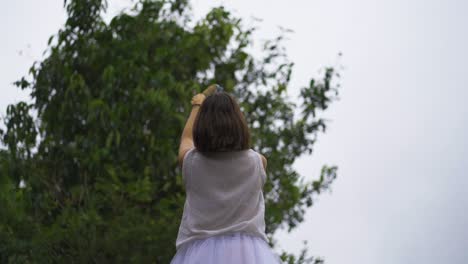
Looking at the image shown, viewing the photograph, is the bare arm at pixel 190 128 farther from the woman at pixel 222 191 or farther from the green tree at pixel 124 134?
the green tree at pixel 124 134

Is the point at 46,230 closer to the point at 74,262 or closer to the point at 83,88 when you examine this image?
the point at 74,262

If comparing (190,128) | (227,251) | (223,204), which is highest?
(190,128)

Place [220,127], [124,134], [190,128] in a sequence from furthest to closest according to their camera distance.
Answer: [124,134]
[190,128]
[220,127]

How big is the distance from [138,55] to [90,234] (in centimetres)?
163

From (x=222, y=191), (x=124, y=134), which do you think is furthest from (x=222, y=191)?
(x=124, y=134)

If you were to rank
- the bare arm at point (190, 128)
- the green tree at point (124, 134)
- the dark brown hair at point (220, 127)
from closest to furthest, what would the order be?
the dark brown hair at point (220, 127) < the bare arm at point (190, 128) < the green tree at point (124, 134)

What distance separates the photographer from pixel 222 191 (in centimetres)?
291

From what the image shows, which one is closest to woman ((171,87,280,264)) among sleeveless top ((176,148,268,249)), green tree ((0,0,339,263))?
sleeveless top ((176,148,268,249))

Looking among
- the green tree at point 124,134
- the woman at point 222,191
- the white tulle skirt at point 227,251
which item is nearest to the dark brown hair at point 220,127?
the woman at point 222,191

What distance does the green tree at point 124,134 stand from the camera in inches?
231

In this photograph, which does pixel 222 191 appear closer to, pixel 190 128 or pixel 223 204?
pixel 223 204

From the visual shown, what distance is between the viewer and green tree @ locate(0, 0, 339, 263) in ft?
19.2

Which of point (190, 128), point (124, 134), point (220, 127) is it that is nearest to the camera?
point (220, 127)

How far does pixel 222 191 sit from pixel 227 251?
0.75 feet
